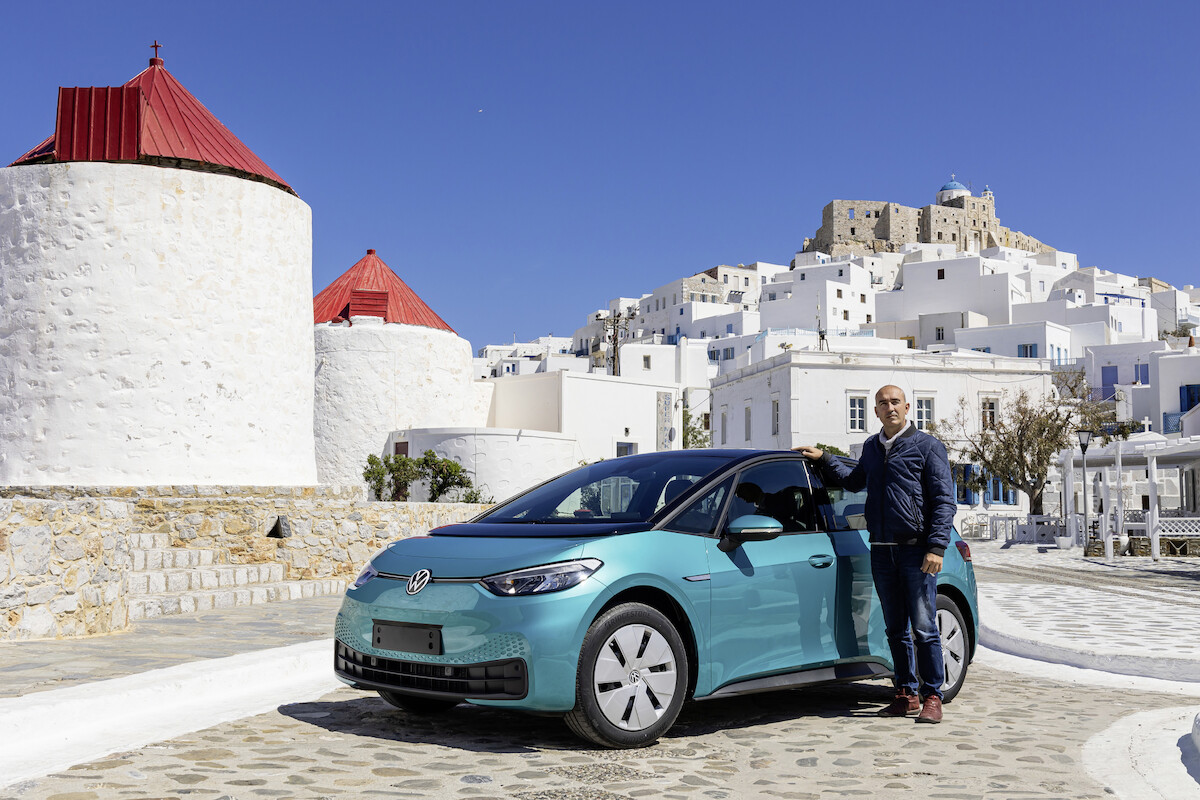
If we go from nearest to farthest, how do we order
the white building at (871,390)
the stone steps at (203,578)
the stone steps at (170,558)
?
the stone steps at (203,578) < the stone steps at (170,558) < the white building at (871,390)

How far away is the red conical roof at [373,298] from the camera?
37625mm

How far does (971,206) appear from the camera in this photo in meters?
148

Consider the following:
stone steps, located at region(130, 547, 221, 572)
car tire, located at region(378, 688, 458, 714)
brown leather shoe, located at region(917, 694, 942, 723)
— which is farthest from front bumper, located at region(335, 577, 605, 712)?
stone steps, located at region(130, 547, 221, 572)

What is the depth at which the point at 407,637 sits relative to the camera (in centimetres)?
533

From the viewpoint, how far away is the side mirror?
565 cm

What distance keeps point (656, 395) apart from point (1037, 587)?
26.8 meters

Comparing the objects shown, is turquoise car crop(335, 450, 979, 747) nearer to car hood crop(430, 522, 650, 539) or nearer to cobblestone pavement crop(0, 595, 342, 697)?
car hood crop(430, 522, 650, 539)

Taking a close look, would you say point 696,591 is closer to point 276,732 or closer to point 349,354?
point 276,732

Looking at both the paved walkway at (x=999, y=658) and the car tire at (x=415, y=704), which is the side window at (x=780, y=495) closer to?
the paved walkway at (x=999, y=658)

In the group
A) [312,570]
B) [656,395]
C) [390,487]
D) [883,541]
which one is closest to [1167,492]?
[656,395]

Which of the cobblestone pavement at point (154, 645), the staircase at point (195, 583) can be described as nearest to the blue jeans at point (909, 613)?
the cobblestone pavement at point (154, 645)

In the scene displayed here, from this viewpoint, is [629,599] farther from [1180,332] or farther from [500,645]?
[1180,332]

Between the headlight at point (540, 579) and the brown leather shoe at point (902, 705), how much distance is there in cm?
222

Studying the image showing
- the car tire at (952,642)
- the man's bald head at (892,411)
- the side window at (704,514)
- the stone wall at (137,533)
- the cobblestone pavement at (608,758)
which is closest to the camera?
the cobblestone pavement at (608,758)
